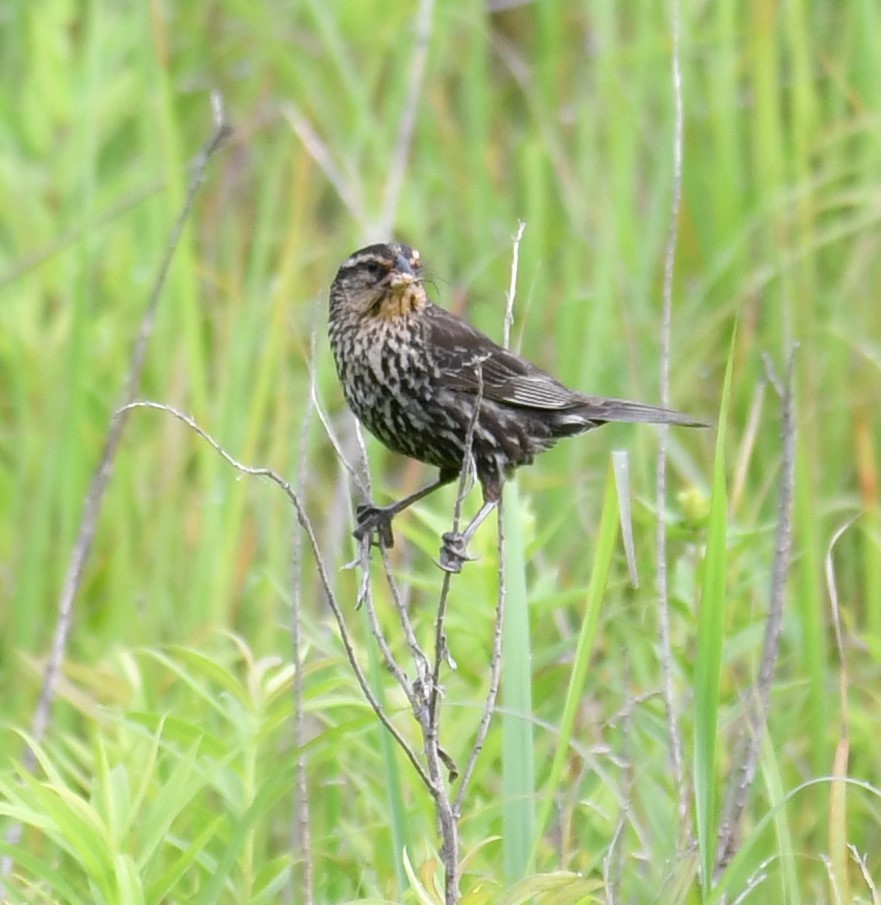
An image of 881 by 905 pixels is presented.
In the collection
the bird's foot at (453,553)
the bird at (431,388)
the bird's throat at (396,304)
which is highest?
the bird's throat at (396,304)

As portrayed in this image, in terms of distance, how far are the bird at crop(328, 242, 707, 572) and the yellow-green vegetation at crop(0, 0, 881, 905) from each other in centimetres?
16

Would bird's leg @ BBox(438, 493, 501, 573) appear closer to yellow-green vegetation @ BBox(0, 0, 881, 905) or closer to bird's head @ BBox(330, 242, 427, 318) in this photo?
yellow-green vegetation @ BBox(0, 0, 881, 905)

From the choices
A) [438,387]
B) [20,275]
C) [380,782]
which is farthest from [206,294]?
[380,782]

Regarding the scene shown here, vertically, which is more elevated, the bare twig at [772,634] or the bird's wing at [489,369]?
the bird's wing at [489,369]

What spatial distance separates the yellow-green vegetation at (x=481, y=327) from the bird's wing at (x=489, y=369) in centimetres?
26

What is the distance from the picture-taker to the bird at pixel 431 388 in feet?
11.7

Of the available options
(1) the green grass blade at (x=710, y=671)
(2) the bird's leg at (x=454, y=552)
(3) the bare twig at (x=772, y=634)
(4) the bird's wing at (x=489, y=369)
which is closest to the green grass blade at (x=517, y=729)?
(2) the bird's leg at (x=454, y=552)

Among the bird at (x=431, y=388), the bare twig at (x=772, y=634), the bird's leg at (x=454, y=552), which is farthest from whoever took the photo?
the bird at (x=431, y=388)

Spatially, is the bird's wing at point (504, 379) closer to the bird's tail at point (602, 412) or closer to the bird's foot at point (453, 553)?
the bird's tail at point (602, 412)

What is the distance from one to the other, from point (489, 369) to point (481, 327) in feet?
4.16

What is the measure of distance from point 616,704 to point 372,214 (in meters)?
1.86

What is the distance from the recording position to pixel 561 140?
5.88 meters

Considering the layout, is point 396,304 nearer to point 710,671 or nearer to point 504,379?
point 504,379

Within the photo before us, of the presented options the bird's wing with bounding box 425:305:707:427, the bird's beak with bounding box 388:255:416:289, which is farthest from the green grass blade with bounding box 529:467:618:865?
the bird's beak with bounding box 388:255:416:289
